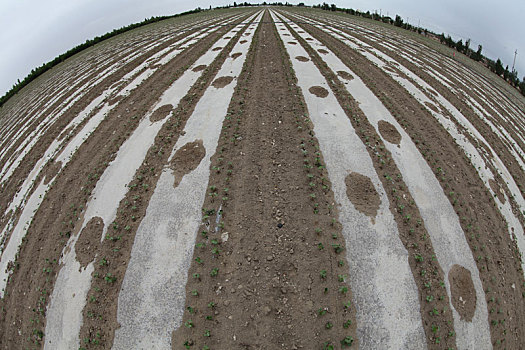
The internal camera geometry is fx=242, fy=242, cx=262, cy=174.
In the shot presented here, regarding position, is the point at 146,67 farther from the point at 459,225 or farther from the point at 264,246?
the point at 459,225

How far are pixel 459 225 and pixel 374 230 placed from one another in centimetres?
556

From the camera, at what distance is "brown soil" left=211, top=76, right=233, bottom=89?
71.6ft

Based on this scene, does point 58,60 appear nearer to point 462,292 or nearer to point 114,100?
point 114,100

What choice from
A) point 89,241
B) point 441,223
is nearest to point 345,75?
point 441,223

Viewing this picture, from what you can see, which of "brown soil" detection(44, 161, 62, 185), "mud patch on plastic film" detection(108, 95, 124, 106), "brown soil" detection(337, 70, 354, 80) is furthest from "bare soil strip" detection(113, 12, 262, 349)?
"brown soil" detection(337, 70, 354, 80)

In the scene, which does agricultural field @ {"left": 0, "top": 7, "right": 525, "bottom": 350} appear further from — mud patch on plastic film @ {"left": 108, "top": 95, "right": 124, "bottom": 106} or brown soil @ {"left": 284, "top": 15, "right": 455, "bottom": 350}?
mud patch on plastic film @ {"left": 108, "top": 95, "right": 124, "bottom": 106}

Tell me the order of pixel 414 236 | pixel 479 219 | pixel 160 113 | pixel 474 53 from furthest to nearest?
pixel 474 53 < pixel 160 113 < pixel 479 219 < pixel 414 236

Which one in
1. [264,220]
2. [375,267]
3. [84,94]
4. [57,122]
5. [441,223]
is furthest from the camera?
[84,94]

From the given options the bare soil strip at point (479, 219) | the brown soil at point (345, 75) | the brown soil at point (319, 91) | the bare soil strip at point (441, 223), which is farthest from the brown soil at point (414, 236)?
the brown soil at point (345, 75)

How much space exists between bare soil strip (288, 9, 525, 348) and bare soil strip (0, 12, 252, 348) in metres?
20.3

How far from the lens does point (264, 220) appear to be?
11367mm

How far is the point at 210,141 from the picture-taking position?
16.0 m

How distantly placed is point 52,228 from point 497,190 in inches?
1112

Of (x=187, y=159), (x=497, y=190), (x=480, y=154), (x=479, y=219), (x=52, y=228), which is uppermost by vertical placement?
(x=187, y=159)
